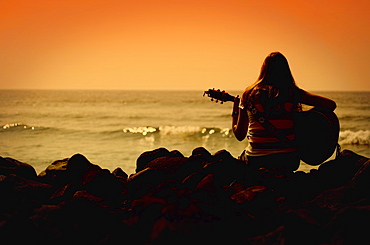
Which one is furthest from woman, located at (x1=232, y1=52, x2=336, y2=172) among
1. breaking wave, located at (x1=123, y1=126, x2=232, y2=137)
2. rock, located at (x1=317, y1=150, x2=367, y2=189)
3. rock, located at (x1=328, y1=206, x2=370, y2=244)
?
breaking wave, located at (x1=123, y1=126, x2=232, y2=137)

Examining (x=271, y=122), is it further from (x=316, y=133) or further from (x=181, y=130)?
(x=181, y=130)

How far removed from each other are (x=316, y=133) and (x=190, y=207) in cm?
275

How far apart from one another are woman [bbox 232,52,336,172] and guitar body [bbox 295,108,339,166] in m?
0.10

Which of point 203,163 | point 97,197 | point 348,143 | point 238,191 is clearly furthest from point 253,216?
point 348,143

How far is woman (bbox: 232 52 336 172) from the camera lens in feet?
16.6

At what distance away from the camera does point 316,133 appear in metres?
Result: 5.29

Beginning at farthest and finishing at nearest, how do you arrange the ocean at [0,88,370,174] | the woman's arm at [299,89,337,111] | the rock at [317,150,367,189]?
the ocean at [0,88,370,174] → the woman's arm at [299,89,337,111] → the rock at [317,150,367,189]

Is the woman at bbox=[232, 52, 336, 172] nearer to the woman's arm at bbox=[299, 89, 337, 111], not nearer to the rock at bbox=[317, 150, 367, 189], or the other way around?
the woman's arm at bbox=[299, 89, 337, 111]

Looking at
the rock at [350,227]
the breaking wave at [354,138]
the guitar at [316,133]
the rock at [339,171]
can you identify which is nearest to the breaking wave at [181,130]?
the breaking wave at [354,138]

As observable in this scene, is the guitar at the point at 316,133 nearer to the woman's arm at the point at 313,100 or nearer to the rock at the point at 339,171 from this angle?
the woman's arm at the point at 313,100

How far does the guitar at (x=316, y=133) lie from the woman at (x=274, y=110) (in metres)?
0.10

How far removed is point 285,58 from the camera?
512 centimetres

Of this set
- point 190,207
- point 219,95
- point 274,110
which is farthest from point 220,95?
point 190,207

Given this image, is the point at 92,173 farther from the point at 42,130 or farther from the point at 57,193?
the point at 42,130
